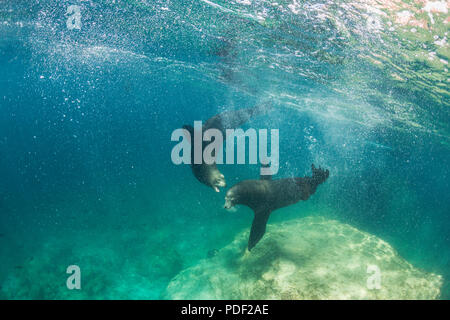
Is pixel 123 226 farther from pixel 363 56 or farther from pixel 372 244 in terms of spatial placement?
pixel 363 56

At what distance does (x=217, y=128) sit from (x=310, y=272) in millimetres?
5055

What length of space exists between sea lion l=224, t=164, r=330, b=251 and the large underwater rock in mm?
1257

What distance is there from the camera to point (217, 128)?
8.38 meters

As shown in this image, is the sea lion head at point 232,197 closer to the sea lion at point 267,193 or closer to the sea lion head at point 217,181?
the sea lion at point 267,193

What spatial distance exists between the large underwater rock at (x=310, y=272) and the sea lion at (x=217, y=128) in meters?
3.09

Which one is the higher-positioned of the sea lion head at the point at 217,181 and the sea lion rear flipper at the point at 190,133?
the sea lion rear flipper at the point at 190,133

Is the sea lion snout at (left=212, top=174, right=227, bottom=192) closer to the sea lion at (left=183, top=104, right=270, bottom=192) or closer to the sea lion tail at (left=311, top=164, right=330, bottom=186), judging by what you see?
the sea lion at (left=183, top=104, right=270, bottom=192)

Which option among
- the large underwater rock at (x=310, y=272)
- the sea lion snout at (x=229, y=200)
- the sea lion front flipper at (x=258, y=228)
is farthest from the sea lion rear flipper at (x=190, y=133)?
the large underwater rock at (x=310, y=272)

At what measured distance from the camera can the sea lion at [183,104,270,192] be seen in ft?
20.0

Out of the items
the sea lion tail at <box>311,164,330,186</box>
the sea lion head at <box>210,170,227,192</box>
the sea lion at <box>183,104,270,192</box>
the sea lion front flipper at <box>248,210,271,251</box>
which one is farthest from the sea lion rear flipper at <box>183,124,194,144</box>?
the sea lion tail at <box>311,164,330,186</box>

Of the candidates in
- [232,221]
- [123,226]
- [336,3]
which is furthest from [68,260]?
[336,3]

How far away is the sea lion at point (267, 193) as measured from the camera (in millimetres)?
6594

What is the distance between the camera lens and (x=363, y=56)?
11281mm
